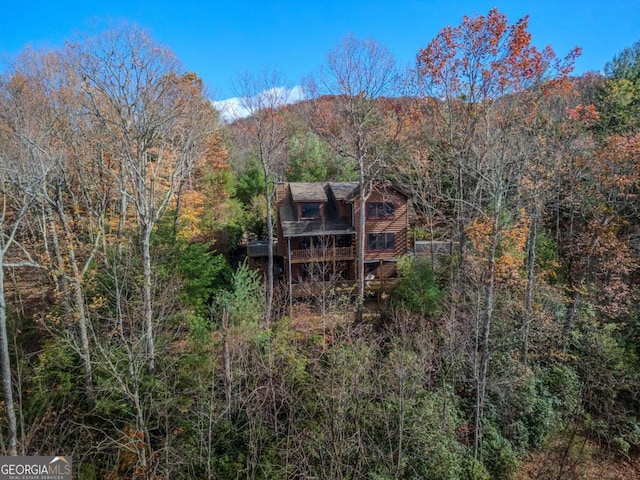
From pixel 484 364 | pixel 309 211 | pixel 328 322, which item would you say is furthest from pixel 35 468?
pixel 309 211

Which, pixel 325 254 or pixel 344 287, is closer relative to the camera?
pixel 344 287

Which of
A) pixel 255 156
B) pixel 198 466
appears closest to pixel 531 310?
pixel 198 466

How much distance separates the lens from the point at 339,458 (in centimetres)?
980

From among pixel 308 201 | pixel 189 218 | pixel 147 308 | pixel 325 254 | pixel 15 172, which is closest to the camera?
pixel 15 172

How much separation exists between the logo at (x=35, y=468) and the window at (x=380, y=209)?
19.0m

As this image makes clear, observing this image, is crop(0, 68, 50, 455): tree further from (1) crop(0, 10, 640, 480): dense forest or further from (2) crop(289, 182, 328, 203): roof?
(2) crop(289, 182, 328, 203): roof

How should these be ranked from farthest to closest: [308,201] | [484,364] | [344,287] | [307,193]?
[307,193] < [308,201] < [344,287] < [484,364]

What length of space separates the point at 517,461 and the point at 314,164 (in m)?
25.6

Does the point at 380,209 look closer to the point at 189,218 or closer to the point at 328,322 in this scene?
the point at 328,322

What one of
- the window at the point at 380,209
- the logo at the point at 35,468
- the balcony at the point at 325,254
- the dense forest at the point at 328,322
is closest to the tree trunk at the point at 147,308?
the dense forest at the point at 328,322

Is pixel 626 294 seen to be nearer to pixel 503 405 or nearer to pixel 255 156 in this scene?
pixel 503 405

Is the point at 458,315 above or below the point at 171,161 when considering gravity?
below

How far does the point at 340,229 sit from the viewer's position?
2256 cm

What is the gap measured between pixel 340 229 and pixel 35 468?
17779 millimetres
